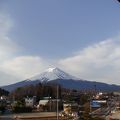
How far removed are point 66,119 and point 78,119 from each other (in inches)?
136

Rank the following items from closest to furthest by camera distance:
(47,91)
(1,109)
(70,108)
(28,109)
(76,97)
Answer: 1. (70,108)
2. (1,109)
3. (28,109)
4. (76,97)
5. (47,91)

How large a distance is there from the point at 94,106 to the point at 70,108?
17295 mm

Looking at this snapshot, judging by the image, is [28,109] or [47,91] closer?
Result: [28,109]

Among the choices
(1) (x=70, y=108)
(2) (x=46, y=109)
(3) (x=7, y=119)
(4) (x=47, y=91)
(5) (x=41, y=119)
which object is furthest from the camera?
(4) (x=47, y=91)

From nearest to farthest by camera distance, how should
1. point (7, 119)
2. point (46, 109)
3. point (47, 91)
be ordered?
point (7, 119) → point (46, 109) → point (47, 91)

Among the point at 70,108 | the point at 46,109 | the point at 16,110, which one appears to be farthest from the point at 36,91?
the point at 70,108

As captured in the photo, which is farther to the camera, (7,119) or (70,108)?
(70,108)

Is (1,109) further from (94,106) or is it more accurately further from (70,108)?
(94,106)

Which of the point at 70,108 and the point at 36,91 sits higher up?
the point at 36,91

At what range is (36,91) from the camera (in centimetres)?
11212

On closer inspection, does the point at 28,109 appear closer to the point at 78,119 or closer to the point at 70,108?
the point at 70,108

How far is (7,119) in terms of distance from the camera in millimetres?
46656

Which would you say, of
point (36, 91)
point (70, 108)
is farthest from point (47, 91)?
point (70, 108)

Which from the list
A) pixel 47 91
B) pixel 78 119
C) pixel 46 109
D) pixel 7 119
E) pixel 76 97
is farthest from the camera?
pixel 47 91
